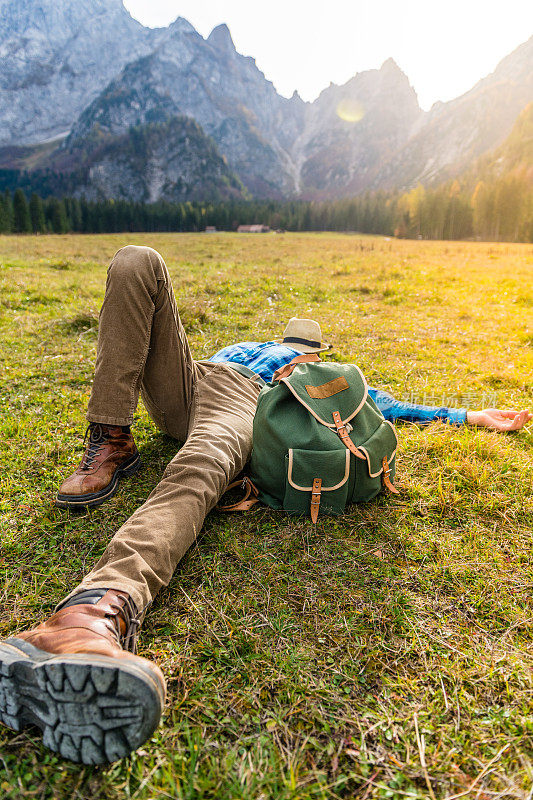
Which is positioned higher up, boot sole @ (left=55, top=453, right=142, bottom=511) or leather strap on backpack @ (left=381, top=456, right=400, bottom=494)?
leather strap on backpack @ (left=381, top=456, right=400, bottom=494)

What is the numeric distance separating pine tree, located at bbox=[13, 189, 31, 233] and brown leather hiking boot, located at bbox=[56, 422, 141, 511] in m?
63.8

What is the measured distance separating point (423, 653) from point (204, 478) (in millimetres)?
1391

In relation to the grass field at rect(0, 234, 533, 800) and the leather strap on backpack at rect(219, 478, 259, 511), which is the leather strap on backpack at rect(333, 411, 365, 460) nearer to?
the grass field at rect(0, 234, 533, 800)

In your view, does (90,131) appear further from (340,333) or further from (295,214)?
(340,333)

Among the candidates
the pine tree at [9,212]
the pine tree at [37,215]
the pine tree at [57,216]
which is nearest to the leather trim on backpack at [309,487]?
the pine tree at [9,212]

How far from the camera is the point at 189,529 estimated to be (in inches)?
89.4

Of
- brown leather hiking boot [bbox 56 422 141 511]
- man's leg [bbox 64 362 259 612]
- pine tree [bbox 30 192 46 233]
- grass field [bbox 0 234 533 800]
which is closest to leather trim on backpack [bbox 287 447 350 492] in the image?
grass field [bbox 0 234 533 800]

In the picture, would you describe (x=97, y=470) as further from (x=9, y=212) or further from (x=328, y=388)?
(x=9, y=212)

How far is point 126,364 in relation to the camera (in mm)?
2855

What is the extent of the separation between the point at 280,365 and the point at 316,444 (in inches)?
45.9

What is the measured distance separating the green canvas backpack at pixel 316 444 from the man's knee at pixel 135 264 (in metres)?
1.12

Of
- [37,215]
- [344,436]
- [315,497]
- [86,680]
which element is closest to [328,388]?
[344,436]

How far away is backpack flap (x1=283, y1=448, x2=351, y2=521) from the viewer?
261 cm

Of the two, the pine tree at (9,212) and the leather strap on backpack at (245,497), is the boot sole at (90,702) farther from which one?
the pine tree at (9,212)
